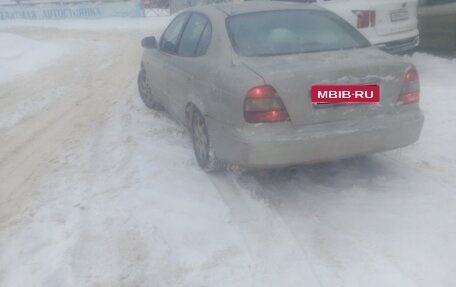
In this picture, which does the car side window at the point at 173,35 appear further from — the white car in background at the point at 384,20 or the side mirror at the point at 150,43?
the white car in background at the point at 384,20

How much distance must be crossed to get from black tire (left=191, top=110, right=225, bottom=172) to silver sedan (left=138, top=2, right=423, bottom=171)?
0.01 meters

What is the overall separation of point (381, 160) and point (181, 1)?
1866cm

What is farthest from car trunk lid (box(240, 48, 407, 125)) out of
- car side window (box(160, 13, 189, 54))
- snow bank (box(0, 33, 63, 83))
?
snow bank (box(0, 33, 63, 83))

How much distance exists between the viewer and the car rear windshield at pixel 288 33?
4.64 meters

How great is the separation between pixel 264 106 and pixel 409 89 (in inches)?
51.5

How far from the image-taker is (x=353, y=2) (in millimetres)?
8547

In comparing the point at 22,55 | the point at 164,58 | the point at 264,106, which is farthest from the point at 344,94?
the point at 22,55

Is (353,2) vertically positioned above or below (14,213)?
above

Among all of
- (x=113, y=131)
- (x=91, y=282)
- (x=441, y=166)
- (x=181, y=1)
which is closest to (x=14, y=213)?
(x=91, y=282)

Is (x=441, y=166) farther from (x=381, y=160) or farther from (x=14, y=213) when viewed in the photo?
(x=14, y=213)

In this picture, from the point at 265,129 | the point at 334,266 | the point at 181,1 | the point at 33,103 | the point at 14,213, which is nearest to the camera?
the point at 334,266

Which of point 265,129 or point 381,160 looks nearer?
point 265,129

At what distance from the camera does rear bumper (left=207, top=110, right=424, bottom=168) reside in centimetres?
403

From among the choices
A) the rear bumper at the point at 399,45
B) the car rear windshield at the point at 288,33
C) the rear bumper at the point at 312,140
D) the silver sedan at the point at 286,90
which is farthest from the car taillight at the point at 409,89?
the rear bumper at the point at 399,45
